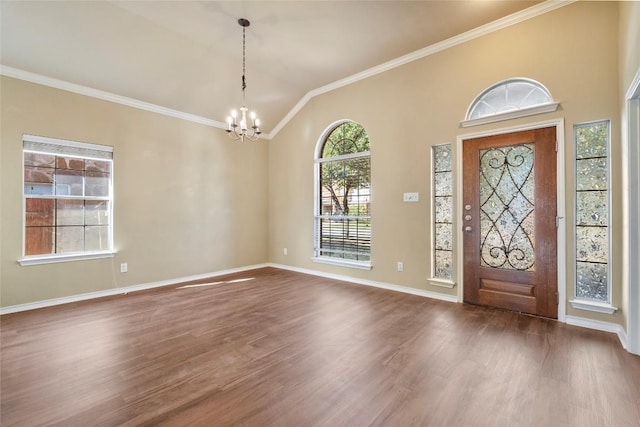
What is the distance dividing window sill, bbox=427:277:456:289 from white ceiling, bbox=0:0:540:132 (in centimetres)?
315

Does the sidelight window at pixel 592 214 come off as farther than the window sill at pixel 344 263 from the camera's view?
No

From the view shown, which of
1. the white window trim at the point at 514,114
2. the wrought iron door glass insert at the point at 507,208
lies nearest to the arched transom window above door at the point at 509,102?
the white window trim at the point at 514,114

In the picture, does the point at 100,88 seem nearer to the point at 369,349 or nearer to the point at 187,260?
the point at 187,260

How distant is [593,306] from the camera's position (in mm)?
2781

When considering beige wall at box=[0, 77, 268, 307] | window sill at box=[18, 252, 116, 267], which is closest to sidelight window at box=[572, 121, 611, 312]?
beige wall at box=[0, 77, 268, 307]

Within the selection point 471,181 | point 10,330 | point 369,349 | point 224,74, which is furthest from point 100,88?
point 471,181

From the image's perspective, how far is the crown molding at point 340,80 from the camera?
3.14m

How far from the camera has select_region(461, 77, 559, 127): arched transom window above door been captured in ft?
10.3

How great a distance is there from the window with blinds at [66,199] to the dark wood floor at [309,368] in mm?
832

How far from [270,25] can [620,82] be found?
370cm

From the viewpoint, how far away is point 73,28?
10.3 feet

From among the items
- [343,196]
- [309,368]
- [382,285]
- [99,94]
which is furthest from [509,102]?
[99,94]

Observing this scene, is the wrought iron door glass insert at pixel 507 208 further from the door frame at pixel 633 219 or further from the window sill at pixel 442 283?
the door frame at pixel 633 219

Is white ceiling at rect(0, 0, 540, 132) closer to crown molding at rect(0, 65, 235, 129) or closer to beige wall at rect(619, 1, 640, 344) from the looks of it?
crown molding at rect(0, 65, 235, 129)
